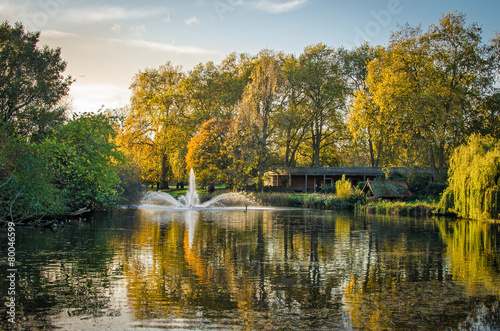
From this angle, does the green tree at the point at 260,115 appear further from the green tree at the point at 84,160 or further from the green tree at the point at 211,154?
the green tree at the point at 84,160

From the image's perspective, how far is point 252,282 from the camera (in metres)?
10.9

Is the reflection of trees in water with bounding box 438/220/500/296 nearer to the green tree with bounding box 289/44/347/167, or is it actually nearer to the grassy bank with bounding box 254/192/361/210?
the grassy bank with bounding box 254/192/361/210

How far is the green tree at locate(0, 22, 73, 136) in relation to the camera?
30.3 meters

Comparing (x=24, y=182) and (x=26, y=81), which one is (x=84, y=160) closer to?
(x=24, y=182)

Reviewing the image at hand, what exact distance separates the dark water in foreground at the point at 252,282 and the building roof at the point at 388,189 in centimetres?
2087

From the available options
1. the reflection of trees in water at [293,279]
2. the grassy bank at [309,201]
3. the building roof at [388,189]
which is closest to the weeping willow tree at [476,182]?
the building roof at [388,189]

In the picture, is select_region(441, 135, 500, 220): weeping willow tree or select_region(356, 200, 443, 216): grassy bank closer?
select_region(441, 135, 500, 220): weeping willow tree

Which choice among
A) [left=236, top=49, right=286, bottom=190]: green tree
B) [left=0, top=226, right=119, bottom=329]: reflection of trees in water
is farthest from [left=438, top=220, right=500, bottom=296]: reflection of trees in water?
[left=236, top=49, right=286, bottom=190]: green tree

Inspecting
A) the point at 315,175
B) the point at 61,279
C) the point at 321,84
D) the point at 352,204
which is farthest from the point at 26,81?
the point at 315,175

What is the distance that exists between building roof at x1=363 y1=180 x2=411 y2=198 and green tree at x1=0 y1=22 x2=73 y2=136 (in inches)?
1107

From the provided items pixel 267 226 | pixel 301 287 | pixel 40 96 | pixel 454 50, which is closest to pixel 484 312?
pixel 301 287

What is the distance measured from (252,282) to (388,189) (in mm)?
33352

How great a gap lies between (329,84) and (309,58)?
5582mm

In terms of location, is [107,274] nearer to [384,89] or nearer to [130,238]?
[130,238]
